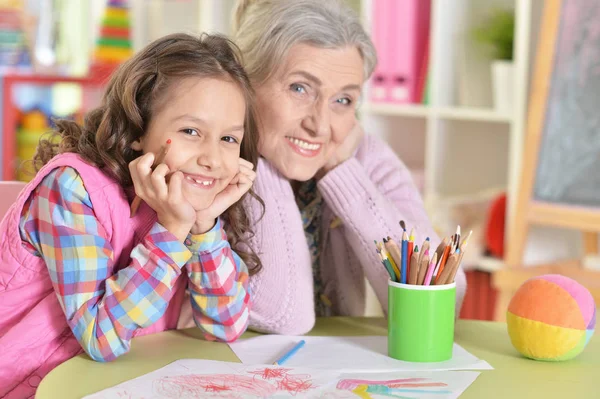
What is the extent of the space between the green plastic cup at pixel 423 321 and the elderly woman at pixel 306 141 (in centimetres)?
22

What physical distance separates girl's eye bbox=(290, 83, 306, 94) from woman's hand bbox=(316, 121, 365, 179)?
0.14 meters

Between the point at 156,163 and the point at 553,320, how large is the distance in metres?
0.61

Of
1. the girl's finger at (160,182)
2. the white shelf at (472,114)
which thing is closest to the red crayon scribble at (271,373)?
the girl's finger at (160,182)

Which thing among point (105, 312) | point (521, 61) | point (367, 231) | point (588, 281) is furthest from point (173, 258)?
point (521, 61)

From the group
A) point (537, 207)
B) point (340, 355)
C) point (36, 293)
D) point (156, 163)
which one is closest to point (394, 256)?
point (340, 355)

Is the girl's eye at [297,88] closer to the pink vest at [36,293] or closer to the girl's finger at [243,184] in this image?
the girl's finger at [243,184]

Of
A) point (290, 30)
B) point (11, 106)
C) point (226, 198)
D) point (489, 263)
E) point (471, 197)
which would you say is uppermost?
point (290, 30)

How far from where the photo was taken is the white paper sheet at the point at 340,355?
1192mm

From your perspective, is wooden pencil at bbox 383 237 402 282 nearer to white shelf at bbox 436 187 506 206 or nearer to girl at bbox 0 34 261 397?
girl at bbox 0 34 261 397

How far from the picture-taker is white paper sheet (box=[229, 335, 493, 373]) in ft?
3.91

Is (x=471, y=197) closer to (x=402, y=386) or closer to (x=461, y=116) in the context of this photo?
(x=461, y=116)

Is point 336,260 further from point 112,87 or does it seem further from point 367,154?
point 112,87

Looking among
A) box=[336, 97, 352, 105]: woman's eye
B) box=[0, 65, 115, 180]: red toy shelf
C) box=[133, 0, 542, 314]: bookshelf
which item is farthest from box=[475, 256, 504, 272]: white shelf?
box=[0, 65, 115, 180]: red toy shelf

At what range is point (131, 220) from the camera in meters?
1.28
